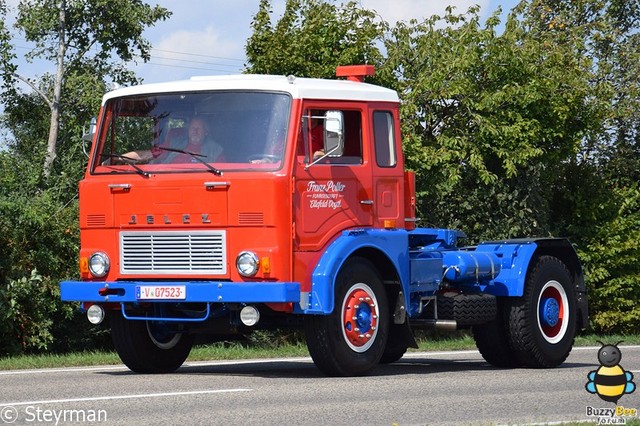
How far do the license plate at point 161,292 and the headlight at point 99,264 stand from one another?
0.51 m

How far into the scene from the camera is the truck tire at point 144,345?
1433cm

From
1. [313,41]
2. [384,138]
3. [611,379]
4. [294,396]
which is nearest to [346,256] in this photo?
[384,138]

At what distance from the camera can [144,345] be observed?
14398 mm

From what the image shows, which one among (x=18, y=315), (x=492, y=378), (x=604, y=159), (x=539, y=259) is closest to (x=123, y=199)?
(x=492, y=378)

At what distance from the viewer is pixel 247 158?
522 inches

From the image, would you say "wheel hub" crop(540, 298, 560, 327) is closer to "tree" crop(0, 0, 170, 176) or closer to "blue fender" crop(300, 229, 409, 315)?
"blue fender" crop(300, 229, 409, 315)

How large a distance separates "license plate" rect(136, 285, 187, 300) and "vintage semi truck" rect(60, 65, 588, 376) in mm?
13

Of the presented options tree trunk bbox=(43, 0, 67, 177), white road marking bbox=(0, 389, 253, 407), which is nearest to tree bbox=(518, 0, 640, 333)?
tree trunk bbox=(43, 0, 67, 177)

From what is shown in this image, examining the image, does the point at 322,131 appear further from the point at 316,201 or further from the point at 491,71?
the point at 491,71

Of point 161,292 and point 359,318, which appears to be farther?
point 359,318

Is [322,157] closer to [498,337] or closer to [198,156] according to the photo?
[198,156]

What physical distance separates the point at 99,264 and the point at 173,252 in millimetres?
842

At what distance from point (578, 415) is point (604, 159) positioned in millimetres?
29309

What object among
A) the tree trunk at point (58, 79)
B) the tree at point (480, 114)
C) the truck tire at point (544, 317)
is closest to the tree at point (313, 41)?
the tree at point (480, 114)
